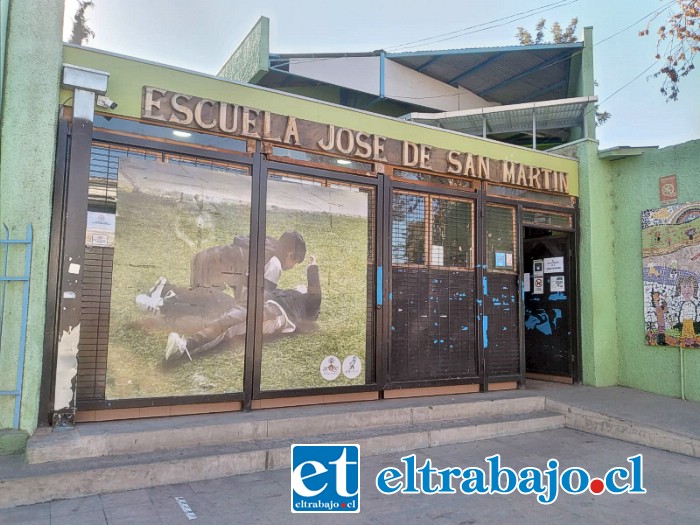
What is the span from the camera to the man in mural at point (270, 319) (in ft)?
17.5

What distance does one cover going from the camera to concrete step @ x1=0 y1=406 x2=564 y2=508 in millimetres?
3807

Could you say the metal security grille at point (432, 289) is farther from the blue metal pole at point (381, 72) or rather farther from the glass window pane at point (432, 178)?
the blue metal pole at point (381, 72)

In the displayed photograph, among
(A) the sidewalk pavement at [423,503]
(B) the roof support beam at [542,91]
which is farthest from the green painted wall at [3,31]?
(B) the roof support beam at [542,91]

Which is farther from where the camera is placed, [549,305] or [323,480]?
[549,305]

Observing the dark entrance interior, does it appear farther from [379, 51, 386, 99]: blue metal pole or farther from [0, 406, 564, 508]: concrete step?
[379, 51, 386, 99]: blue metal pole

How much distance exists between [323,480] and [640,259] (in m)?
6.50

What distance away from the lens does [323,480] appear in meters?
4.06

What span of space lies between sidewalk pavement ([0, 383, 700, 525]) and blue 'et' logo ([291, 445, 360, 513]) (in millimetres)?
110

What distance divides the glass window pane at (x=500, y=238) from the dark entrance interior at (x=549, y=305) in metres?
1.33

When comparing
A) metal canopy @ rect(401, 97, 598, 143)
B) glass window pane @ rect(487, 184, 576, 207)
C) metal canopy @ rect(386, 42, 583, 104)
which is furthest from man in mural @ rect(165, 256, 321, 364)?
metal canopy @ rect(386, 42, 583, 104)

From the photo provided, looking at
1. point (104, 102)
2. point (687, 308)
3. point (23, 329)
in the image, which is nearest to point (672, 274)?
point (687, 308)

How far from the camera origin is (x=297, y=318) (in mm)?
5984

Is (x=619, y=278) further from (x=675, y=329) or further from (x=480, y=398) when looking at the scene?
(x=480, y=398)

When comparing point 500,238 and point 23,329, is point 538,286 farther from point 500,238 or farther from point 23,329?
point 23,329
